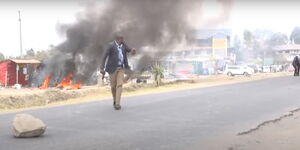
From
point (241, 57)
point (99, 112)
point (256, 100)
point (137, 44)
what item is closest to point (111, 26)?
point (137, 44)

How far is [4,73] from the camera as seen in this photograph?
1174 inches

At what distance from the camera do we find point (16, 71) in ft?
97.8

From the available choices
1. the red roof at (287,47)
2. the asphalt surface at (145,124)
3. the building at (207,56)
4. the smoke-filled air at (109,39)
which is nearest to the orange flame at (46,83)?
the smoke-filled air at (109,39)

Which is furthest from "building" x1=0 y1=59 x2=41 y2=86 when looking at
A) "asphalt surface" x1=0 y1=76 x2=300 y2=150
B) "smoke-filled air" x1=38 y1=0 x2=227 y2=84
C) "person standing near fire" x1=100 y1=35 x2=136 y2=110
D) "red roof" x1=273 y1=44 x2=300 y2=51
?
"red roof" x1=273 y1=44 x2=300 y2=51

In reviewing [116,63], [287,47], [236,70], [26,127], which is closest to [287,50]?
[287,47]

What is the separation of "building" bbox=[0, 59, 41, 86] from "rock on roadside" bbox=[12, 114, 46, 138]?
24.3 m

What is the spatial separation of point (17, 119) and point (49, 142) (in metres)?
0.71

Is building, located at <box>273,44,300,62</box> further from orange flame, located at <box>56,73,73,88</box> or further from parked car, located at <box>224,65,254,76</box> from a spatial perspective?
orange flame, located at <box>56,73,73,88</box>

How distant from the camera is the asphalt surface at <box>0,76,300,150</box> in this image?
5.66 meters

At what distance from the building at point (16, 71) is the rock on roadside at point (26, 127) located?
24251mm

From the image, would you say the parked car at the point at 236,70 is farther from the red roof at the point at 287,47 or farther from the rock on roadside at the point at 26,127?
the rock on roadside at the point at 26,127

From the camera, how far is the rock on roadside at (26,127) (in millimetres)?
5957

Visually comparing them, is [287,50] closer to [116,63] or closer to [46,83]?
[46,83]

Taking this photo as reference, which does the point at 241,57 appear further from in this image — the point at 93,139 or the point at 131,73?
the point at 93,139
